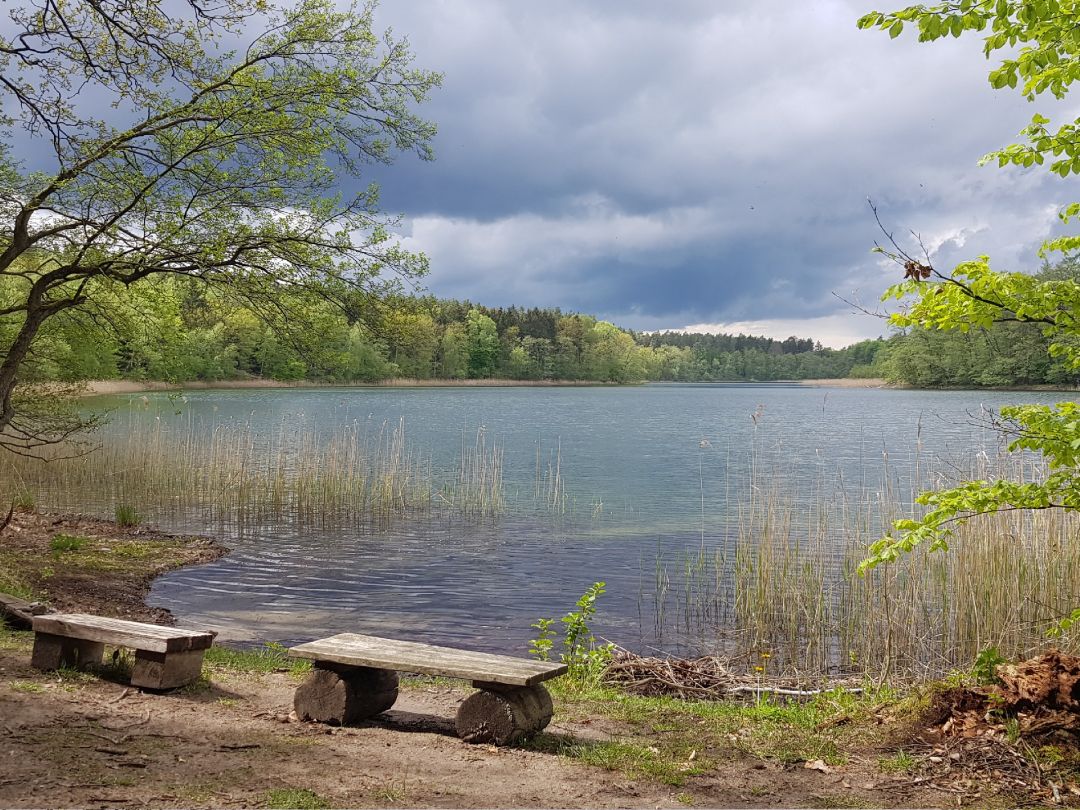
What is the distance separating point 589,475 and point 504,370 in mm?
94518

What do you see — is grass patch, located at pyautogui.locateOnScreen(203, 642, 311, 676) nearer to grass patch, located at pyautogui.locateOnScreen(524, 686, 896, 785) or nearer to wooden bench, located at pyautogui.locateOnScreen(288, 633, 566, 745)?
wooden bench, located at pyautogui.locateOnScreen(288, 633, 566, 745)

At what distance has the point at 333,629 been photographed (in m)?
9.63

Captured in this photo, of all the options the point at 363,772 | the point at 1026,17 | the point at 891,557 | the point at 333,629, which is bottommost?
the point at 333,629

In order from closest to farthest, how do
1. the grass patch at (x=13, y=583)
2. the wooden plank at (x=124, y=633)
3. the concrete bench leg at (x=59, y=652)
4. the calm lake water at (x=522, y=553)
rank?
1. the wooden plank at (x=124, y=633)
2. the concrete bench leg at (x=59, y=652)
3. the grass patch at (x=13, y=583)
4. the calm lake water at (x=522, y=553)

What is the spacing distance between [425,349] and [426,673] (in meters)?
89.0

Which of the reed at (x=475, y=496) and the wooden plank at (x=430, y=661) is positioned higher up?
the wooden plank at (x=430, y=661)

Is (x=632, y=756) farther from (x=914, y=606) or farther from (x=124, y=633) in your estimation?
(x=914, y=606)

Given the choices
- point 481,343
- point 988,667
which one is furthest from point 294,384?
point 988,667

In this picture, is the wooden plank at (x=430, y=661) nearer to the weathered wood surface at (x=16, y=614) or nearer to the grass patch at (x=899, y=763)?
the grass patch at (x=899, y=763)

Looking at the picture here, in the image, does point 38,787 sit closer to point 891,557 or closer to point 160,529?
point 891,557

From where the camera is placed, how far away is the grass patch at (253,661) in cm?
674

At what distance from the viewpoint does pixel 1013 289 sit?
4.55 m

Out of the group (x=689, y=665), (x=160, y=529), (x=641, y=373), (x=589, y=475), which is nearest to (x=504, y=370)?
(x=641, y=373)

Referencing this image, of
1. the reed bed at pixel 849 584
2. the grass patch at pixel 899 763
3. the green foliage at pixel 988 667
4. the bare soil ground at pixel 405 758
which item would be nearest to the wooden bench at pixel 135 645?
the bare soil ground at pixel 405 758
